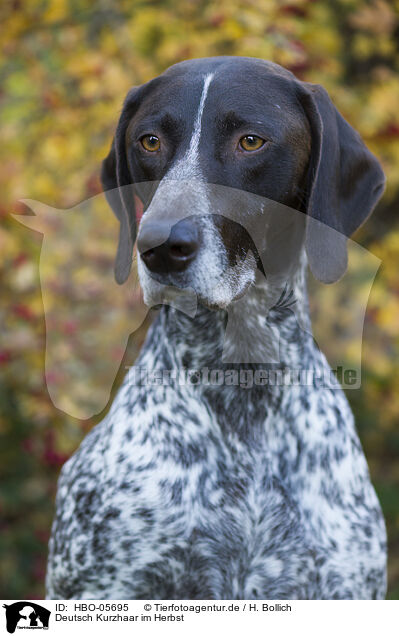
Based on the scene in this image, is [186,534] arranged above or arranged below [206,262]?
below

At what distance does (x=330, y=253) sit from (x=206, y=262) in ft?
1.75

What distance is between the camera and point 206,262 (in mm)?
2289

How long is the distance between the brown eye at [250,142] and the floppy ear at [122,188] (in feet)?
1.79

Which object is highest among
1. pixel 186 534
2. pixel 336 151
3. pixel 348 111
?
pixel 348 111

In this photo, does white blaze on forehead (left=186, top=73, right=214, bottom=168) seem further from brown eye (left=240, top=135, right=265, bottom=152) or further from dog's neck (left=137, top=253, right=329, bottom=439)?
dog's neck (left=137, top=253, right=329, bottom=439)

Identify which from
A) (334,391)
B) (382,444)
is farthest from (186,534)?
(382,444)

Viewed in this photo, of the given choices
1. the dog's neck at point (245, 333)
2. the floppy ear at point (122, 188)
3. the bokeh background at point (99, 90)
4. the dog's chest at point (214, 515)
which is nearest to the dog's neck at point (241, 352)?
the dog's neck at point (245, 333)

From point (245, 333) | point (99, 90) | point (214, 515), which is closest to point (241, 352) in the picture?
point (245, 333)

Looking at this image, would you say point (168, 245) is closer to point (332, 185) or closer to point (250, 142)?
point (250, 142)

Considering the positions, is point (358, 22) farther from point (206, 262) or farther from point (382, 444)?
point (382, 444)

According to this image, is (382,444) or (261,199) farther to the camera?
(382,444)

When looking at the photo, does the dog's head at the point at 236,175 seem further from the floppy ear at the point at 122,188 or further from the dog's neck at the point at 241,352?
the dog's neck at the point at 241,352

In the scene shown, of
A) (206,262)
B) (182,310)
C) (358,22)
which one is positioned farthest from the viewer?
(358,22)

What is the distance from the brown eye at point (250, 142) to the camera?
7.95 ft
